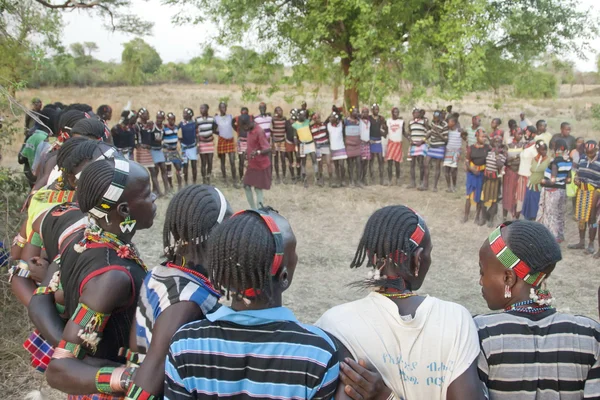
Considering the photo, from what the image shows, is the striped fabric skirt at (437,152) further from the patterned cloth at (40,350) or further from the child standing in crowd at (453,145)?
the patterned cloth at (40,350)

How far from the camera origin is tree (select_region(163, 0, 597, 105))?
10859 millimetres

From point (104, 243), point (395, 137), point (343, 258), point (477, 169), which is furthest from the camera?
point (395, 137)

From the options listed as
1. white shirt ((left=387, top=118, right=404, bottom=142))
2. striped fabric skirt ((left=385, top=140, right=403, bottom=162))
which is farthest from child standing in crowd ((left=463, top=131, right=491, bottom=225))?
striped fabric skirt ((left=385, top=140, right=403, bottom=162))

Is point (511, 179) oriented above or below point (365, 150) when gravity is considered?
below

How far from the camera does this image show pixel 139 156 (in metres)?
10.3

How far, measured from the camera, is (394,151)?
11.9 metres

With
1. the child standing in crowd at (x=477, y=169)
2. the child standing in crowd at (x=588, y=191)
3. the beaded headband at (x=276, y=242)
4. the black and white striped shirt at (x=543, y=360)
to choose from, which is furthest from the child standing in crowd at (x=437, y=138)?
the beaded headband at (x=276, y=242)

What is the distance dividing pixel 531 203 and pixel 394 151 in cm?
407

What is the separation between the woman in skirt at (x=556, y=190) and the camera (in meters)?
7.50

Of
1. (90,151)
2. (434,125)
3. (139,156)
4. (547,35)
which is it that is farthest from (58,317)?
(547,35)

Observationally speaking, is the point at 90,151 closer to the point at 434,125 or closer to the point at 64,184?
the point at 64,184

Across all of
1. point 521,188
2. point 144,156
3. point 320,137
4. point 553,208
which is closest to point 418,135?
point 320,137

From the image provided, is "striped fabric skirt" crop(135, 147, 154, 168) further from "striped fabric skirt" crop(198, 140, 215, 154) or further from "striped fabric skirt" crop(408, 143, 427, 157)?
"striped fabric skirt" crop(408, 143, 427, 157)

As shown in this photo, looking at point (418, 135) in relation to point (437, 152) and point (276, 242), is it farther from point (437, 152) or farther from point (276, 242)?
point (276, 242)
